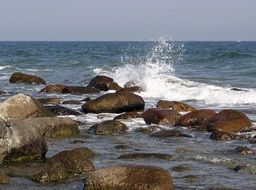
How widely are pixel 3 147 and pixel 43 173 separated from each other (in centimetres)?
111

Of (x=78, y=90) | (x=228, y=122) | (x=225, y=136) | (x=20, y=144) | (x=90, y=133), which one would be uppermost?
(x=20, y=144)

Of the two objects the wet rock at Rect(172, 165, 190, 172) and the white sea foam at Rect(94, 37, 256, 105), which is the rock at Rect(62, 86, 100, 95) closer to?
the white sea foam at Rect(94, 37, 256, 105)

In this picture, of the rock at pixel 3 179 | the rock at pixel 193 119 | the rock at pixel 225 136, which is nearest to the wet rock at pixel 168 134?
the rock at pixel 225 136

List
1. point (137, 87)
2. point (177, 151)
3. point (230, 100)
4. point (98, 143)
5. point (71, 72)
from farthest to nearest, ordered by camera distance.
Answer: point (71, 72)
point (137, 87)
point (230, 100)
point (98, 143)
point (177, 151)

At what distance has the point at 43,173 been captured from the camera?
7.42m

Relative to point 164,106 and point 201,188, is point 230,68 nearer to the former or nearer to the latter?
point 164,106

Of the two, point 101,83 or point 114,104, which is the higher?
point 114,104

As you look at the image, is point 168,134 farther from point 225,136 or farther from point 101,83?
point 101,83

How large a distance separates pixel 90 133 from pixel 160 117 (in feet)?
6.68

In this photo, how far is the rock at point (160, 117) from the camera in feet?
41.4

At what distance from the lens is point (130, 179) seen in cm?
665

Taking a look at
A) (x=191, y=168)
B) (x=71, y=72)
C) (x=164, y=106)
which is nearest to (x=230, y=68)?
(x=71, y=72)

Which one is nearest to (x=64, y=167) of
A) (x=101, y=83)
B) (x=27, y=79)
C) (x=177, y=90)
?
(x=177, y=90)

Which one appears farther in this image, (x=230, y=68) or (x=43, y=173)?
(x=230, y=68)
